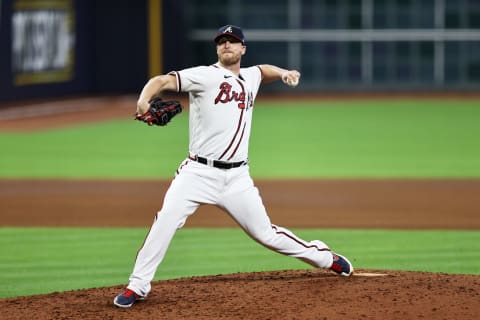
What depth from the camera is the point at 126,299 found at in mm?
6895

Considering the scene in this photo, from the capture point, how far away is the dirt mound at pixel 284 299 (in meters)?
6.71

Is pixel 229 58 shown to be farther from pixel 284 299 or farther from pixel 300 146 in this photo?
pixel 300 146

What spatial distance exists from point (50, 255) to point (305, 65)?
2240 cm

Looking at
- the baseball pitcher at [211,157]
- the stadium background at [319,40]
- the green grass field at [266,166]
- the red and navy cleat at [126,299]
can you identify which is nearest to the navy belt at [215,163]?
the baseball pitcher at [211,157]

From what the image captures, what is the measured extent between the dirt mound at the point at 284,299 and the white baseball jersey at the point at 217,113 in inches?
38.5

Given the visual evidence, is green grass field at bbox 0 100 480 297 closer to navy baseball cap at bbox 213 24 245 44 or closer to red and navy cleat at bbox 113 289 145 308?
red and navy cleat at bbox 113 289 145 308

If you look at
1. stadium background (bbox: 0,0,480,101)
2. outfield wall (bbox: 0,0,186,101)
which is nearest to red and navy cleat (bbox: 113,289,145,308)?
outfield wall (bbox: 0,0,186,101)

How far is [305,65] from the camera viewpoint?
31344 millimetres

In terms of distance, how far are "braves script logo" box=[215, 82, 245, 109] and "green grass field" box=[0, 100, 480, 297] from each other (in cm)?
198

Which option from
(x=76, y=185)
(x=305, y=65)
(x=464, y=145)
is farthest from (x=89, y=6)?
(x=76, y=185)

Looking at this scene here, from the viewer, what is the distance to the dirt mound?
22.0 feet

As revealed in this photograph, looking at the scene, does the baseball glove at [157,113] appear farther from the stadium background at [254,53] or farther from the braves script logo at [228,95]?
the stadium background at [254,53]

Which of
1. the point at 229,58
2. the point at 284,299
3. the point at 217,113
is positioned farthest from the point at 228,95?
the point at 284,299

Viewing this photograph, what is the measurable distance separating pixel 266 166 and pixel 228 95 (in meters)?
9.41
